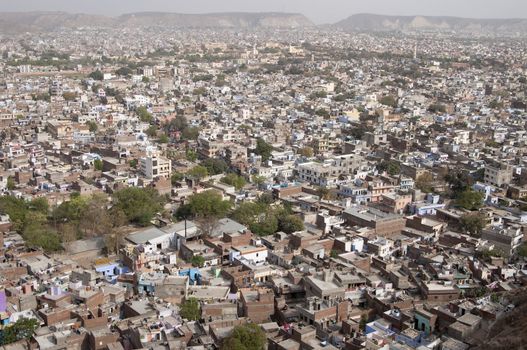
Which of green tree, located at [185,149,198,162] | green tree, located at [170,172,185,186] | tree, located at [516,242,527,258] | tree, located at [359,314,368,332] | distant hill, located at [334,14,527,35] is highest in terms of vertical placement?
distant hill, located at [334,14,527,35]

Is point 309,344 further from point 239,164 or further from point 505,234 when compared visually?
point 239,164

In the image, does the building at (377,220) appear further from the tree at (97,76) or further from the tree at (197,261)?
the tree at (97,76)

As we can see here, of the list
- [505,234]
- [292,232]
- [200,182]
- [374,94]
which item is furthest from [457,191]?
[374,94]

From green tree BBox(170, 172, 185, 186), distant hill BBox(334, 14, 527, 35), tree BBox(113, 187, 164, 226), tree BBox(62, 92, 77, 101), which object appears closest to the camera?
tree BBox(113, 187, 164, 226)

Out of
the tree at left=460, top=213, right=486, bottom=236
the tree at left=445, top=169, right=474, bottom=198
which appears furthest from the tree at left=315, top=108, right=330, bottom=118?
the tree at left=460, top=213, right=486, bottom=236

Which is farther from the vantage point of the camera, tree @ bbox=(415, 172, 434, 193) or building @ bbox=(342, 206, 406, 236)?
tree @ bbox=(415, 172, 434, 193)

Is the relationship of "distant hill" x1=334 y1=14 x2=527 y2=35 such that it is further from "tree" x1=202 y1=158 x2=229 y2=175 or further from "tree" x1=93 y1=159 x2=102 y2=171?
"tree" x1=93 y1=159 x2=102 y2=171

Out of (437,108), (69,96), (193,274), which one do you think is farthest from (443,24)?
(193,274)

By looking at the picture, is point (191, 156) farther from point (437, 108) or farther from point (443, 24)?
point (443, 24)

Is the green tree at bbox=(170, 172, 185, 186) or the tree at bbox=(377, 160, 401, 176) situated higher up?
the tree at bbox=(377, 160, 401, 176)
